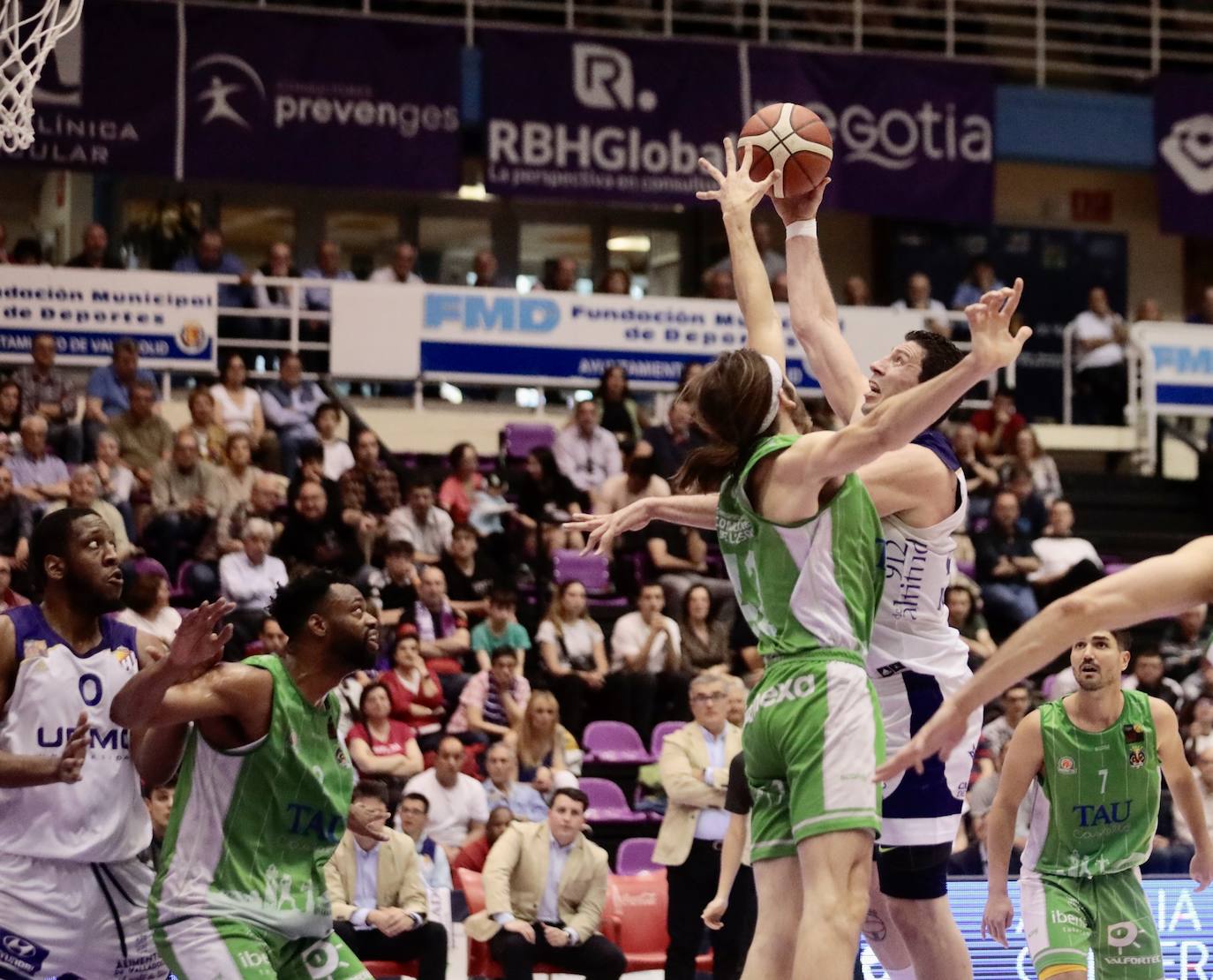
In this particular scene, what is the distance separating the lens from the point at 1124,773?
7.05 metres

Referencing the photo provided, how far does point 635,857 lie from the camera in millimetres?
11945

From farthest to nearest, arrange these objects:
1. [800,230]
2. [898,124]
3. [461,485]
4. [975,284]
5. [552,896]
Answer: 1. [975,284]
2. [898,124]
3. [461,485]
4. [552,896]
5. [800,230]

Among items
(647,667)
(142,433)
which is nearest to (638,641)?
(647,667)

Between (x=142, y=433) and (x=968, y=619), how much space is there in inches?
256

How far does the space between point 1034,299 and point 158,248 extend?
10.4 m

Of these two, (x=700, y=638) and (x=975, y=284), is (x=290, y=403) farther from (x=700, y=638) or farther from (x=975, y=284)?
(x=975, y=284)

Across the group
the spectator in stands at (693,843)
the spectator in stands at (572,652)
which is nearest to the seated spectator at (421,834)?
the spectator in stands at (693,843)

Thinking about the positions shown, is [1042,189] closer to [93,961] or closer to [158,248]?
[158,248]

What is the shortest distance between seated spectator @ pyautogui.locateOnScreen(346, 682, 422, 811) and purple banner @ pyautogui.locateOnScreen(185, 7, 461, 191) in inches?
304

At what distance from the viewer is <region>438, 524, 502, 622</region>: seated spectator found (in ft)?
45.0

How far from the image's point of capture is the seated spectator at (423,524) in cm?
1392

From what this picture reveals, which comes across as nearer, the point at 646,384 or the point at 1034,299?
the point at 646,384

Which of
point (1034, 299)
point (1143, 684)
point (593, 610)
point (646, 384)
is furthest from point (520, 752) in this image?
point (1034, 299)

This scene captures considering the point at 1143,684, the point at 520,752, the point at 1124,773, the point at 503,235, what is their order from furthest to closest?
1. the point at 503,235
2. the point at 1143,684
3. the point at 520,752
4. the point at 1124,773
